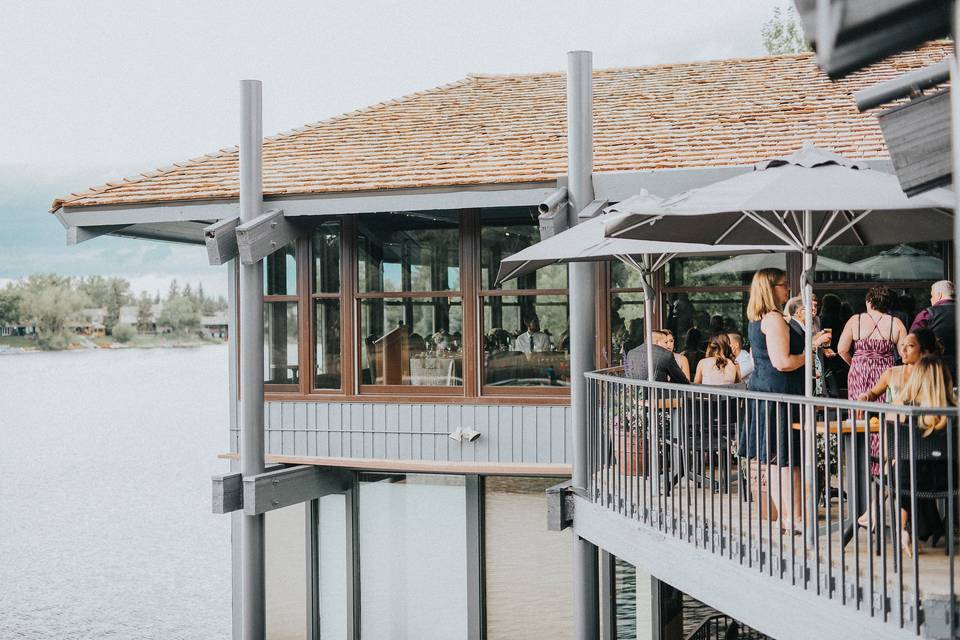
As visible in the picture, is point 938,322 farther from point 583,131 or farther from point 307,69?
point 307,69

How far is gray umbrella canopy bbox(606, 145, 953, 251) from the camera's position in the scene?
5812 mm

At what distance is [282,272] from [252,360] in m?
1.72

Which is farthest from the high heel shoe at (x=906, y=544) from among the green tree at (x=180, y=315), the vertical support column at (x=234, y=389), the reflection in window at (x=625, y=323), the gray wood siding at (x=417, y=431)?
the green tree at (x=180, y=315)

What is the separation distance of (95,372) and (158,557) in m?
58.6

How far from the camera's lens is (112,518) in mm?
63875

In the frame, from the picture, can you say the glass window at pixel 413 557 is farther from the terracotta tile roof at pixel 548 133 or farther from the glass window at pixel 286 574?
the terracotta tile roof at pixel 548 133

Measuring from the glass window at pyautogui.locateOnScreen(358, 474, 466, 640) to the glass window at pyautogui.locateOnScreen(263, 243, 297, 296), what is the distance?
102 inches

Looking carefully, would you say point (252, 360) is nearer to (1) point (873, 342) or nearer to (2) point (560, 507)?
(2) point (560, 507)

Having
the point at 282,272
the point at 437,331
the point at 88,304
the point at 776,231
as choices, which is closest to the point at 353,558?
the point at 437,331

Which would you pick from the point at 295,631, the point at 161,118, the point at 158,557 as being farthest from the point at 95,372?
the point at 295,631

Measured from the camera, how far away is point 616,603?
12445mm

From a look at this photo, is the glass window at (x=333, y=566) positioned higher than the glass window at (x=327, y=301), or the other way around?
the glass window at (x=327, y=301)

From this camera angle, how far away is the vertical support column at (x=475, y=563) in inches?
513

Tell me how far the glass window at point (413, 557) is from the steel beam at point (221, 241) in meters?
3.61
